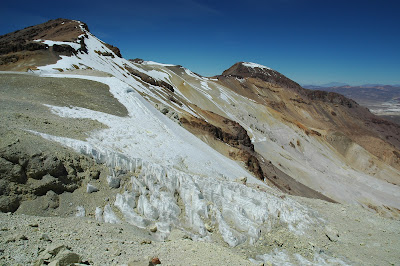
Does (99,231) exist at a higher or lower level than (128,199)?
lower

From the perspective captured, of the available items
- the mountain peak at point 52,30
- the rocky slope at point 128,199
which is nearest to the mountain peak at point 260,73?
the mountain peak at point 52,30

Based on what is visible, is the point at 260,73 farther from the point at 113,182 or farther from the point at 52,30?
the point at 113,182

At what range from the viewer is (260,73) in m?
116

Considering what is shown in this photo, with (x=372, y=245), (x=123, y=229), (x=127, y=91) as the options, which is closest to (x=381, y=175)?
(x=372, y=245)

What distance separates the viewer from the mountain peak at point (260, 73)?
111 metres

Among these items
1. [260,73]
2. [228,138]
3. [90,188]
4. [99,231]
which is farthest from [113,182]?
[260,73]

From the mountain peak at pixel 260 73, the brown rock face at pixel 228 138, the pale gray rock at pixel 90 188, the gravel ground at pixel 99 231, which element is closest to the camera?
the gravel ground at pixel 99 231

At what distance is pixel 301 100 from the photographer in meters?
97.8

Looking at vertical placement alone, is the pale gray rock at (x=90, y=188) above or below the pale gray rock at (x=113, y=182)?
below

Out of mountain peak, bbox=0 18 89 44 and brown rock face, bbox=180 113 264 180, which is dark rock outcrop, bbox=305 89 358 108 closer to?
brown rock face, bbox=180 113 264 180

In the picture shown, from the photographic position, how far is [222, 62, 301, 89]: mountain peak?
363 ft

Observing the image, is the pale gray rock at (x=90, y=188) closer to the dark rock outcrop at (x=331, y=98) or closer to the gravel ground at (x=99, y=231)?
the gravel ground at (x=99, y=231)

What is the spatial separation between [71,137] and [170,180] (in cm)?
456

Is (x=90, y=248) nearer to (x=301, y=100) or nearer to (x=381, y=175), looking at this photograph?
(x=381, y=175)
